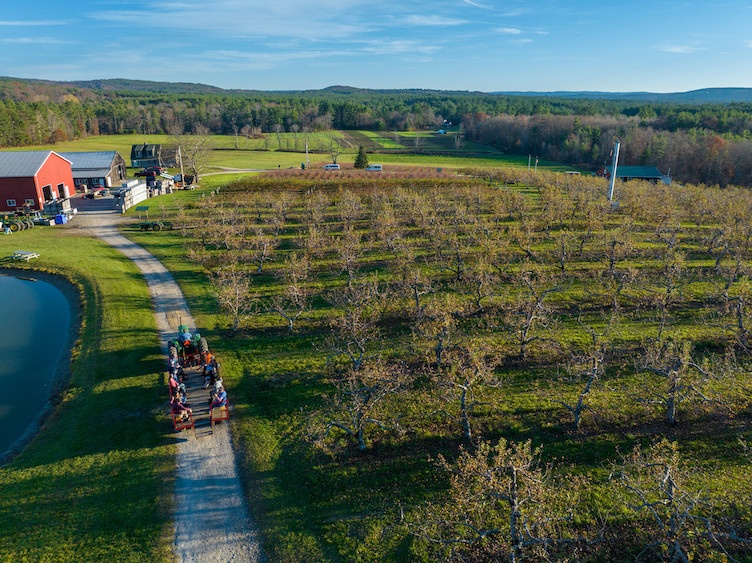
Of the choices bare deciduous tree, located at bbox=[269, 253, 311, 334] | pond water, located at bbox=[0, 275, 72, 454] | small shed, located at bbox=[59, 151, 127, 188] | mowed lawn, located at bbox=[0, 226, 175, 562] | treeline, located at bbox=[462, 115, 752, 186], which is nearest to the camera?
mowed lawn, located at bbox=[0, 226, 175, 562]

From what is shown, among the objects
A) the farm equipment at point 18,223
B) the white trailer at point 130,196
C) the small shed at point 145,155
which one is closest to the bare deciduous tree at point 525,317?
the white trailer at point 130,196

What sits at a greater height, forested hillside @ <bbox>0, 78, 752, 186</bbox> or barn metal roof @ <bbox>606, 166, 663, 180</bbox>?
forested hillside @ <bbox>0, 78, 752, 186</bbox>

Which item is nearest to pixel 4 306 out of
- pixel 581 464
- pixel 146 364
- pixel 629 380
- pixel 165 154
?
pixel 146 364

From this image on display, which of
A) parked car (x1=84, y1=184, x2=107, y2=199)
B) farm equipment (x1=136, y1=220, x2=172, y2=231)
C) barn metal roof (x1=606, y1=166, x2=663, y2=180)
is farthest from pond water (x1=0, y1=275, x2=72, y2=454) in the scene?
barn metal roof (x1=606, y1=166, x2=663, y2=180)

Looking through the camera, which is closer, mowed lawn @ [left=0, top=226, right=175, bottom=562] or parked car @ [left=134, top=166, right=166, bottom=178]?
Result: mowed lawn @ [left=0, top=226, right=175, bottom=562]

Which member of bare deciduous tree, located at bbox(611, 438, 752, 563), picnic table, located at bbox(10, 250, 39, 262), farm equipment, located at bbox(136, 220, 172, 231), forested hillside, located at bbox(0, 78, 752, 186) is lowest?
bare deciduous tree, located at bbox(611, 438, 752, 563)

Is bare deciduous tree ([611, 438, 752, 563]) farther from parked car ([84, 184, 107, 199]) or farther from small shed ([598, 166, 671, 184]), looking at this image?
small shed ([598, 166, 671, 184])

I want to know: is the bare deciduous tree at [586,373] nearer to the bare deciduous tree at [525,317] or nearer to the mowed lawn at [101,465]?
the bare deciduous tree at [525,317]
